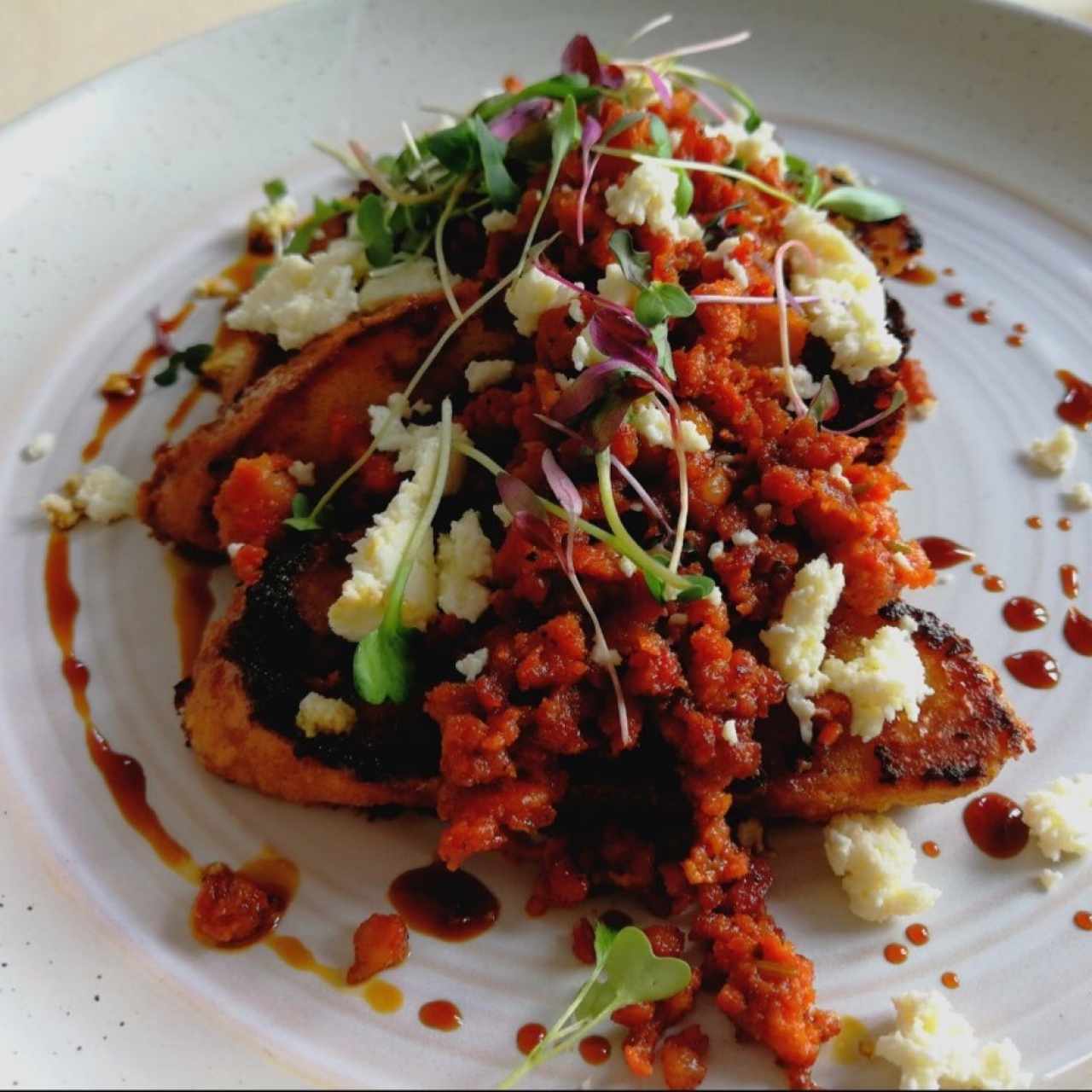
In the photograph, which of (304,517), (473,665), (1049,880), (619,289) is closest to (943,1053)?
(1049,880)

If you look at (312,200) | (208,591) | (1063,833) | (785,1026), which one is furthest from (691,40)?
(785,1026)

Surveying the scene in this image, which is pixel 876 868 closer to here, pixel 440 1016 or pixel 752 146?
pixel 440 1016

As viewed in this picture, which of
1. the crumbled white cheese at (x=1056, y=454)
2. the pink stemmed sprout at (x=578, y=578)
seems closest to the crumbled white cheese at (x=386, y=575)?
the pink stemmed sprout at (x=578, y=578)

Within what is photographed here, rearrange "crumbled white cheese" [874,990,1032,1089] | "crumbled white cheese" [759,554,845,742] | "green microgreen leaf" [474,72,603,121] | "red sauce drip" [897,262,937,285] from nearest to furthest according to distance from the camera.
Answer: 1. "crumbled white cheese" [874,990,1032,1089]
2. "crumbled white cheese" [759,554,845,742]
3. "green microgreen leaf" [474,72,603,121]
4. "red sauce drip" [897,262,937,285]

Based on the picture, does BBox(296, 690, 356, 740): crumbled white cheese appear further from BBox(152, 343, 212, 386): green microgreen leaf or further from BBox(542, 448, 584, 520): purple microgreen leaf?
BBox(152, 343, 212, 386): green microgreen leaf

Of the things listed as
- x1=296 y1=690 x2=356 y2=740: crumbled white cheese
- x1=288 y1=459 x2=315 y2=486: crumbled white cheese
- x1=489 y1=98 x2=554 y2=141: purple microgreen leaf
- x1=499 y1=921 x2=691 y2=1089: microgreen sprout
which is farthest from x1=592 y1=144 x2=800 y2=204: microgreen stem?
x1=499 y1=921 x2=691 y2=1089: microgreen sprout

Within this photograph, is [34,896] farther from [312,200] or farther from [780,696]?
[312,200]
